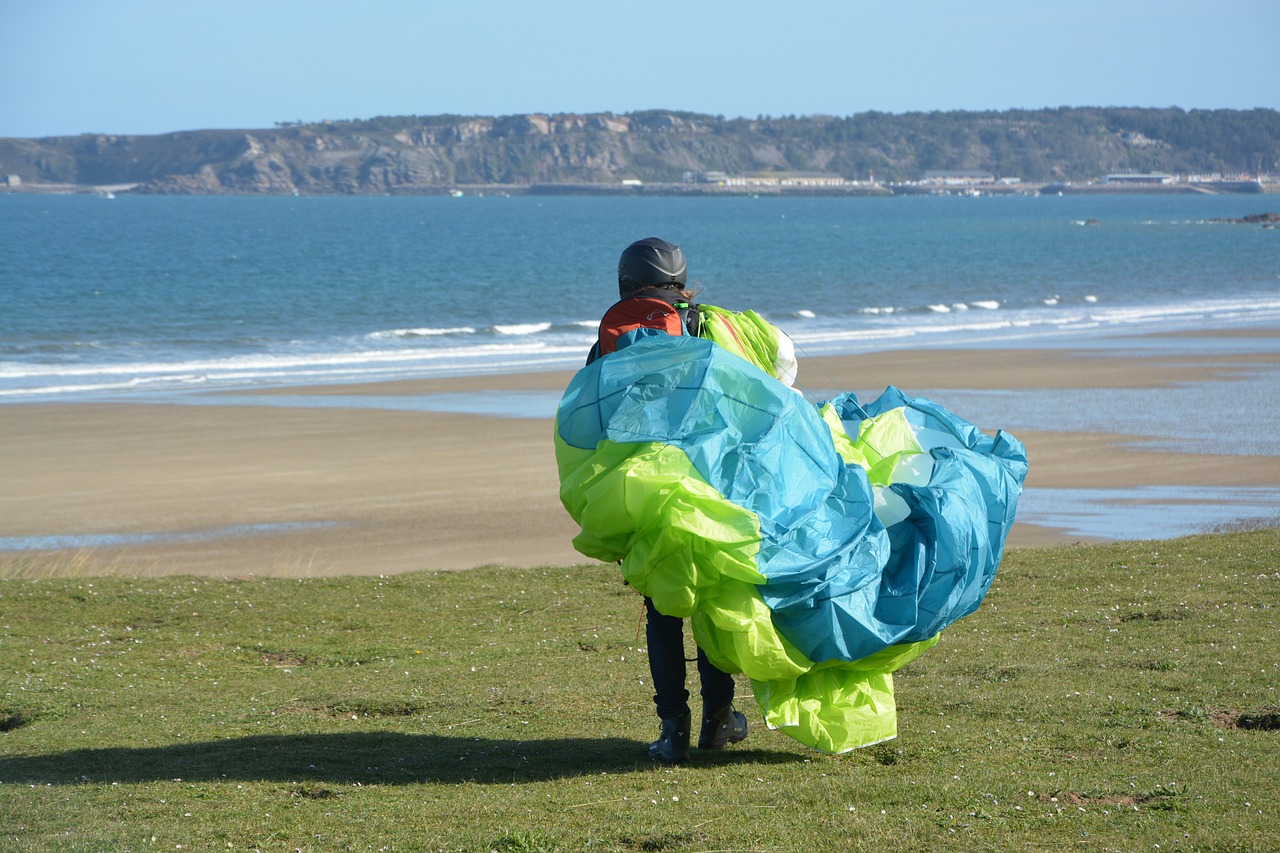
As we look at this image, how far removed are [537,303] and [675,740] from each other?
44.1m

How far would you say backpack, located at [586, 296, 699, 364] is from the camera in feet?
17.8

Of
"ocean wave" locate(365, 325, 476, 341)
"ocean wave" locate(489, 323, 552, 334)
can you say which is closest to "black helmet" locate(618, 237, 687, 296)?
"ocean wave" locate(365, 325, 476, 341)

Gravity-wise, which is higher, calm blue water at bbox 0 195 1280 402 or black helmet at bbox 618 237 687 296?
black helmet at bbox 618 237 687 296

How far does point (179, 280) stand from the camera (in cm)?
5925

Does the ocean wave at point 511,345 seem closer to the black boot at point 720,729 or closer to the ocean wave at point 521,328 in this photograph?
the ocean wave at point 521,328

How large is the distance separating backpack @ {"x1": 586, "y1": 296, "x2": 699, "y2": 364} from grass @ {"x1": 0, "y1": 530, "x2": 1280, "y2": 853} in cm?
182

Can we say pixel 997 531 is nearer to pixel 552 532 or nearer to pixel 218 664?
pixel 218 664

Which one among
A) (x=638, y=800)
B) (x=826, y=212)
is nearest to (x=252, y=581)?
(x=638, y=800)

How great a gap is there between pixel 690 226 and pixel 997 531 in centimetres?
12185

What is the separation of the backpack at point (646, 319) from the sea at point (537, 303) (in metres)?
0.61

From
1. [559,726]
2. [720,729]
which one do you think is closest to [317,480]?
[559,726]

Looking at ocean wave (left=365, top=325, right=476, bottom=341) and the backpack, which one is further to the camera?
ocean wave (left=365, top=325, right=476, bottom=341)

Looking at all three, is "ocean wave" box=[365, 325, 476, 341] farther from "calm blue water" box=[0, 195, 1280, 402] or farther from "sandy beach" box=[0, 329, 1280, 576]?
"sandy beach" box=[0, 329, 1280, 576]

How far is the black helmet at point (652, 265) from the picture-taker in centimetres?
549
